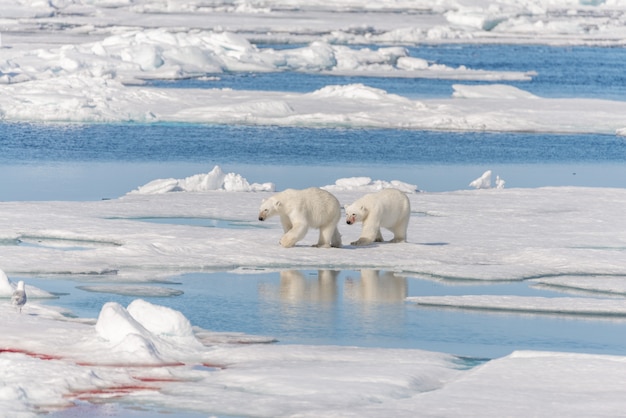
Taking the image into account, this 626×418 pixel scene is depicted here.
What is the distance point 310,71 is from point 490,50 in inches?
528

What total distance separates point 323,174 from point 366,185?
238 cm

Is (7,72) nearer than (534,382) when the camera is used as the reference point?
No

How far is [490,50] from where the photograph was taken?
5044 cm

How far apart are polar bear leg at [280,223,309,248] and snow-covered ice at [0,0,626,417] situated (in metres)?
0.08

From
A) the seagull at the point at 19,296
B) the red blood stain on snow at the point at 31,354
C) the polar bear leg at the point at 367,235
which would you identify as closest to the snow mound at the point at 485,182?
the polar bear leg at the point at 367,235

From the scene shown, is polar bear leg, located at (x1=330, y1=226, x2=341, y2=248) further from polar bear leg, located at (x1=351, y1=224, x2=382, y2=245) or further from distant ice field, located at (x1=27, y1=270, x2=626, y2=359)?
distant ice field, located at (x1=27, y1=270, x2=626, y2=359)

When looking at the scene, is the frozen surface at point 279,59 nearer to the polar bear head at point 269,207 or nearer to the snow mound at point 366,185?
the snow mound at point 366,185

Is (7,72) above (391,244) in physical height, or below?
above

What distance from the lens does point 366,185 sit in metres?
17.9

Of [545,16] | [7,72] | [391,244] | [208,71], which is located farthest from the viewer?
[545,16]

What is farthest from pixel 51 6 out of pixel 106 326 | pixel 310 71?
pixel 106 326

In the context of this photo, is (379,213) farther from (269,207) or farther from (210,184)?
(210,184)

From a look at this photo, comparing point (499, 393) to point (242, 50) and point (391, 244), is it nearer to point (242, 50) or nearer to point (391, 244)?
point (391, 244)

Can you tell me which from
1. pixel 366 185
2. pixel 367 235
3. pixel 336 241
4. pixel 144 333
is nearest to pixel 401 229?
pixel 367 235
